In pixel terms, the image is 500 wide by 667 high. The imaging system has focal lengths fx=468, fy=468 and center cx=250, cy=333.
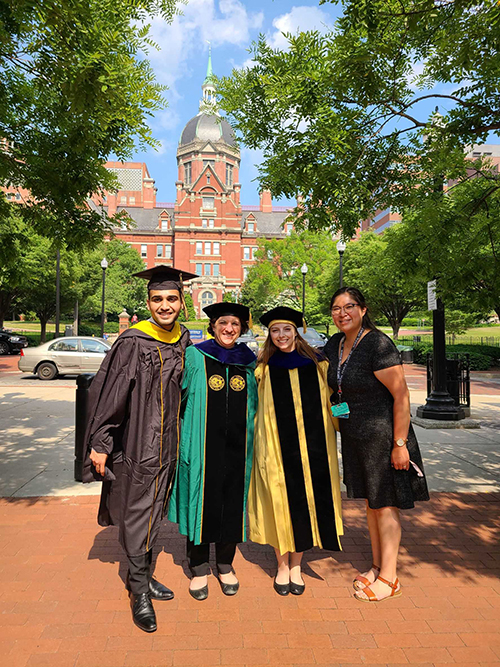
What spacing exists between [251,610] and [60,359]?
14.2 meters

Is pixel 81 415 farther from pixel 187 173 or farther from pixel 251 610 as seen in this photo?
pixel 187 173

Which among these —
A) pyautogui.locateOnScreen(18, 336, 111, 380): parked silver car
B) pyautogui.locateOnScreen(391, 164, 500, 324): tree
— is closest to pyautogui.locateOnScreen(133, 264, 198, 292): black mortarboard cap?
pyautogui.locateOnScreen(391, 164, 500, 324): tree

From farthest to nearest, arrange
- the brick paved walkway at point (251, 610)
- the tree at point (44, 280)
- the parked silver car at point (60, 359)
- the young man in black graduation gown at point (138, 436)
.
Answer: the tree at point (44, 280) < the parked silver car at point (60, 359) < the young man in black graduation gown at point (138, 436) < the brick paved walkway at point (251, 610)

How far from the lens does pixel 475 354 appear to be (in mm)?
21812

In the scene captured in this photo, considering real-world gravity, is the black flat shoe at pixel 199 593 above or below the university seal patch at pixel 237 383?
below

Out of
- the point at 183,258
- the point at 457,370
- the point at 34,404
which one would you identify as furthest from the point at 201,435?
the point at 183,258

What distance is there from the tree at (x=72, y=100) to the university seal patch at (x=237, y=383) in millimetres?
2328

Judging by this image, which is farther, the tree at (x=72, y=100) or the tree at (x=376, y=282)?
the tree at (x=376, y=282)

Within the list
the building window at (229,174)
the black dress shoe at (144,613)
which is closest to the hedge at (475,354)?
the black dress shoe at (144,613)

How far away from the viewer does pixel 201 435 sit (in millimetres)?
3234

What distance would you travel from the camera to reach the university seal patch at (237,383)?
3.32 m

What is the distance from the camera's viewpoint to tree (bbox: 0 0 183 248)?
3592mm

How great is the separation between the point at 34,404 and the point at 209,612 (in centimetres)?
906

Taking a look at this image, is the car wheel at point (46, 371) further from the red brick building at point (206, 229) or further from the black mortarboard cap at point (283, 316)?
the red brick building at point (206, 229)
